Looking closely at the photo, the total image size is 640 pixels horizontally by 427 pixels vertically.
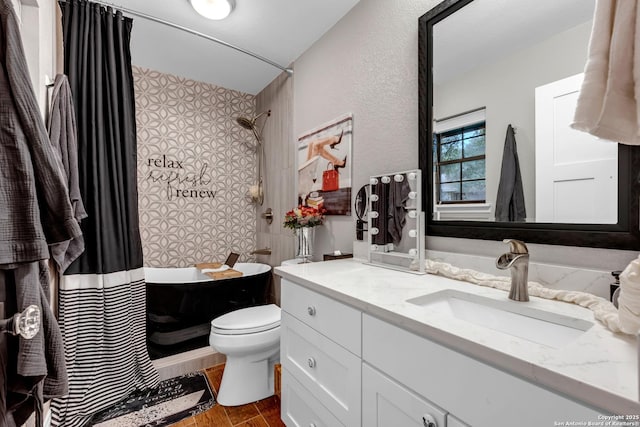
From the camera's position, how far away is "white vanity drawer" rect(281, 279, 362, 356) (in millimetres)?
918

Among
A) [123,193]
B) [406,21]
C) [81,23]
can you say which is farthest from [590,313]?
[81,23]

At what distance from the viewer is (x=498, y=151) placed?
42.2 inches

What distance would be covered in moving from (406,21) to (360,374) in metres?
A: 1.66

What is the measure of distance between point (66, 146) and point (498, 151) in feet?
6.65

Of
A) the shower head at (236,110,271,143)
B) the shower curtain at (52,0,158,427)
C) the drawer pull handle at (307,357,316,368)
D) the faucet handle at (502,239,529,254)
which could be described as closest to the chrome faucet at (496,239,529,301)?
the faucet handle at (502,239,529,254)

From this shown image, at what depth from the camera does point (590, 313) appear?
760 mm

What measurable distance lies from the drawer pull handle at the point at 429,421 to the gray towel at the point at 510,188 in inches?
29.4

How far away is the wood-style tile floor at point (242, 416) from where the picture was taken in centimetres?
150

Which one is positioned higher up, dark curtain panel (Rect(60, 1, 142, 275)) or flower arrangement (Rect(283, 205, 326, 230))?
dark curtain panel (Rect(60, 1, 142, 275))

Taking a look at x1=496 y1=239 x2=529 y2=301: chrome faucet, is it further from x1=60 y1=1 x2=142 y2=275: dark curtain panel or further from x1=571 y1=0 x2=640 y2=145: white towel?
x1=60 y1=1 x2=142 y2=275: dark curtain panel

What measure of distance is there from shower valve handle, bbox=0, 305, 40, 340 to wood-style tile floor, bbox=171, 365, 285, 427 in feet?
3.85

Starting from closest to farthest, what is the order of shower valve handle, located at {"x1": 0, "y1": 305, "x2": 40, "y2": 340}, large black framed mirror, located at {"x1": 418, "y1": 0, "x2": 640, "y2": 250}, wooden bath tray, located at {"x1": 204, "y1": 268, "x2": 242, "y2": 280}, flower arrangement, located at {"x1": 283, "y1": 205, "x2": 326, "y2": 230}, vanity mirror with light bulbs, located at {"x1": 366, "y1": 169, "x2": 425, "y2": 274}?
shower valve handle, located at {"x1": 0, "y1": 305, "x2": 40, "y2": 340} < large black framed mirror, located at {"x1": 418, "y1": 0, "x2": 640, "y2": 250} < vanity mirror with light bulbs, located at {"x1": 366, "y1": 169, "x2": 425, "y2": 274} < flower arrangement, located at {"x1": 283, "y1": 205, "x2": 326, "y2": 230} < wooden bath tray, located at {"x1": 204, "y1": 268, "x2": 242, "y2": 280}

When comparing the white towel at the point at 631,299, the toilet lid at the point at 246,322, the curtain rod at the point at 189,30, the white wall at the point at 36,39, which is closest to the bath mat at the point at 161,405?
the toilet lid at the point at 246,322

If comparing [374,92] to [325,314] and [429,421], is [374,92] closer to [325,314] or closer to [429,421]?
[325,314]
